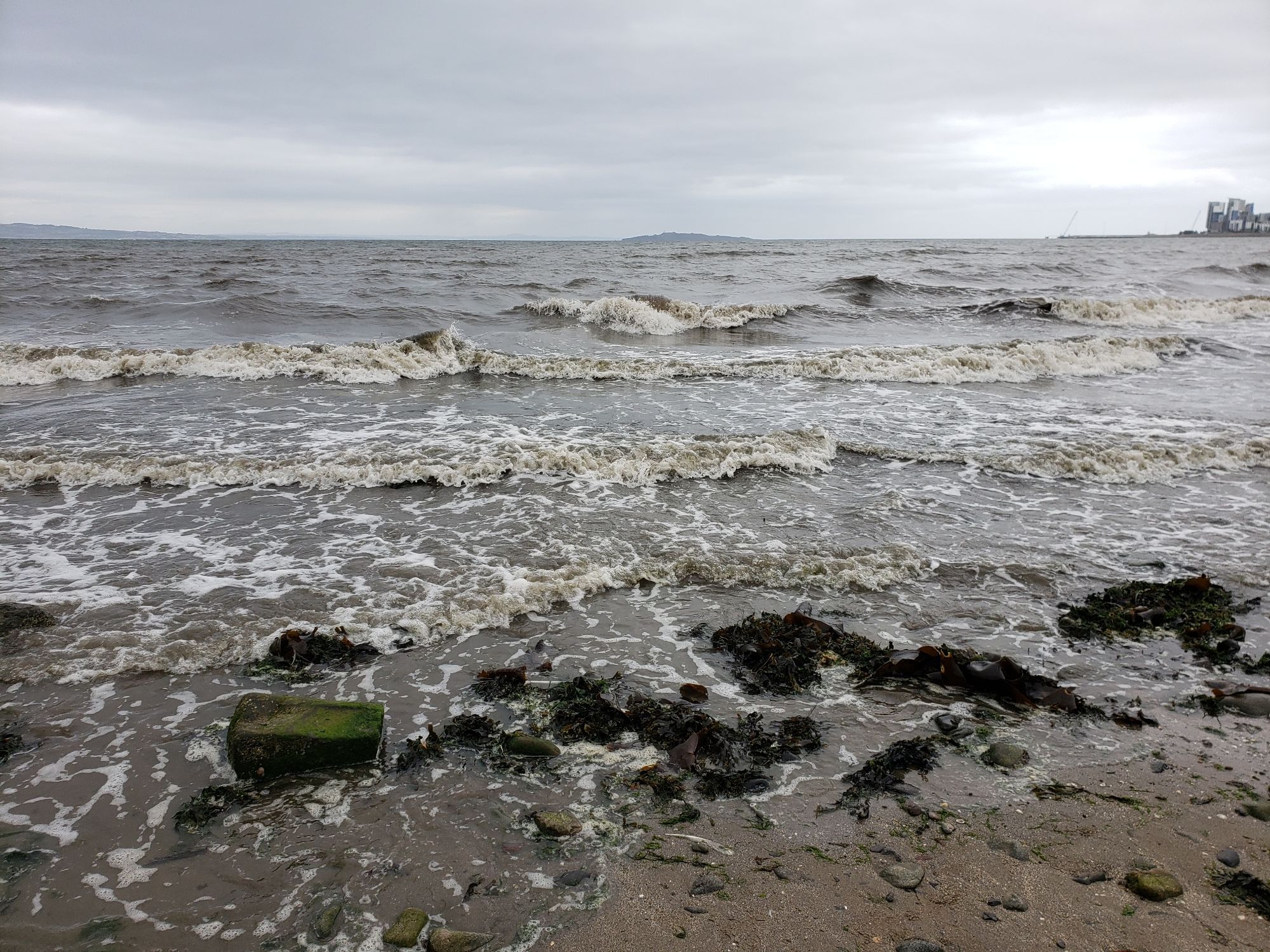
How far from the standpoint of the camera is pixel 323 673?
4.61 metres

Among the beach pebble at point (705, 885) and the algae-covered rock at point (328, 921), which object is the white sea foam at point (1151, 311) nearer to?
the beach pebble at point (705, 885)

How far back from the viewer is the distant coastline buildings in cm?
12912

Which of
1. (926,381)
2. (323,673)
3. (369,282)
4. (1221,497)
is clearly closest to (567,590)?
(323,673)

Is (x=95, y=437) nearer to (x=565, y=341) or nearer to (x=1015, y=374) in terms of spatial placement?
(x=565, y=341)

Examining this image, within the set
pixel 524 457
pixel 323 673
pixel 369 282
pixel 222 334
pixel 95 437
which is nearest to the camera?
pixel 323 673

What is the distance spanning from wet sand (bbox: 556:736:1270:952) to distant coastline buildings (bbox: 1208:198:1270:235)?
171m

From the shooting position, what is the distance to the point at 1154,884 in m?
2.86

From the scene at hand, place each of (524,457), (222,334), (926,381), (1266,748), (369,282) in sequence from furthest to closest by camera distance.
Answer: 1. (369,282)
2. (222,334)
3. (926,381)
4. (524,457)
5. (1266,748)

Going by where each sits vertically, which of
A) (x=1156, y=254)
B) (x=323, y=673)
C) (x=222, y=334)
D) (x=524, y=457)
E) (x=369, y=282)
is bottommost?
(x=323, y=673)

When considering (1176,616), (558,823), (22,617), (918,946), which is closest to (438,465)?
(22,617)

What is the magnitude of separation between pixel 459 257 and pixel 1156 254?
5315 cm

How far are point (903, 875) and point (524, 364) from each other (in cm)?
1357

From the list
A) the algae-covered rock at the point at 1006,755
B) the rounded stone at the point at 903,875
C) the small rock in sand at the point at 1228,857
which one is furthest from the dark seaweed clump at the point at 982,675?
the rounded stone at the point at 903,875

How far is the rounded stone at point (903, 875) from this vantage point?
2885 mm
